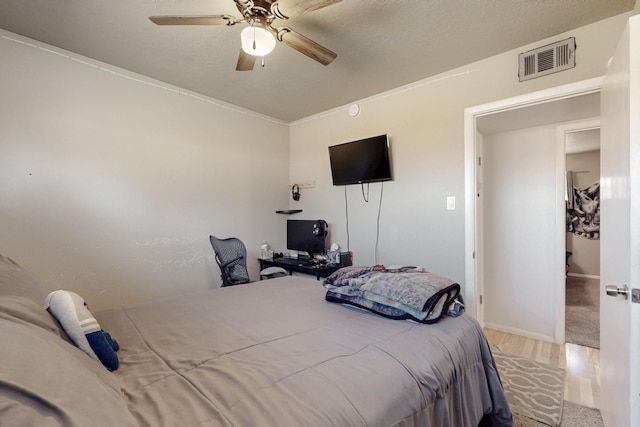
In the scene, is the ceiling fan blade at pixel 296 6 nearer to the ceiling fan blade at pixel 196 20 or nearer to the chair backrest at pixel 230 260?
the ceiling fan blade at pixel 196 20

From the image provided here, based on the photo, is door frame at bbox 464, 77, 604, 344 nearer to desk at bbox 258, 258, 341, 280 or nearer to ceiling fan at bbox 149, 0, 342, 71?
desk at bbox 258, 258, 341, 280

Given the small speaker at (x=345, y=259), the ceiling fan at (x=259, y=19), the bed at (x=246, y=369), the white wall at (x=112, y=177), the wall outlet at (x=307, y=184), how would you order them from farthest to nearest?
the wall outlet at (x=307, y=184) < the small speaker at (x=345, y=259) < the white wall at (x=112, y=177) < the ceiling fan at (x=259, y=19) < the bed at (x=246, y=369)

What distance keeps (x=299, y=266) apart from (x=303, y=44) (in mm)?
2216

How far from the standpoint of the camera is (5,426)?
0.46 metres

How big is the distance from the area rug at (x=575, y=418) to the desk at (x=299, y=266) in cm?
187

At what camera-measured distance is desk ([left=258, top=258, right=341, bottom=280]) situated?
125 inches

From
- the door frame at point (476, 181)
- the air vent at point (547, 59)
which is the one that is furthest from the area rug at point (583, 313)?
the air vent at point (547, 59)

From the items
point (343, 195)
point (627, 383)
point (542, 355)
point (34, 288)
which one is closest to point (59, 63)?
point (34, 288)

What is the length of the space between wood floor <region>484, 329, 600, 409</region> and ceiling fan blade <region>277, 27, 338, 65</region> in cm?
288

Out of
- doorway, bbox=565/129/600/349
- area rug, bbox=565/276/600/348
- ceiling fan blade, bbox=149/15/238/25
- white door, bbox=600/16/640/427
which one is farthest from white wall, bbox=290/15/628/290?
doorway, bbox=565/129/600/349

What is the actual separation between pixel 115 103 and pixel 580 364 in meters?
4.61

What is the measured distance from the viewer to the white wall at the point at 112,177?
7.37 feet

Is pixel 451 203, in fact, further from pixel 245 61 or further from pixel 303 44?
pixel 245 61

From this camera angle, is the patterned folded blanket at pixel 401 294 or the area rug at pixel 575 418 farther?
the area rug at pixel 575 418
